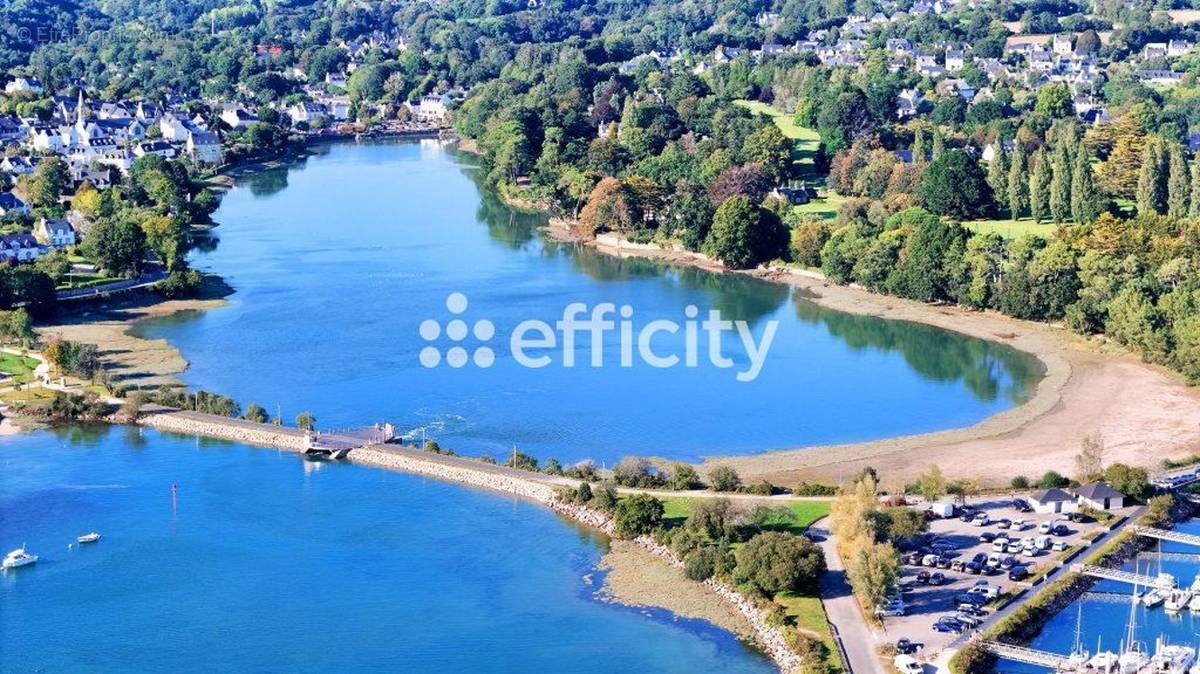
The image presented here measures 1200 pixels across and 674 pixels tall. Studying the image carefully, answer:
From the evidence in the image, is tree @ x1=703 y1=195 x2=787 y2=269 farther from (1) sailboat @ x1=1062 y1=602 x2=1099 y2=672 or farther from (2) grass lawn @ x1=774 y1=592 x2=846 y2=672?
(1) sailboat @ x1=1062 y1=602 x2=1099 y2=672

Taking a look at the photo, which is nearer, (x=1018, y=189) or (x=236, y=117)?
(x=1018, y=189)

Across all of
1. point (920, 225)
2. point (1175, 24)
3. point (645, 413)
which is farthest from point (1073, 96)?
point (645, 413)

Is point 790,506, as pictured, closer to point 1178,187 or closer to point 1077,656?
point 1077,656

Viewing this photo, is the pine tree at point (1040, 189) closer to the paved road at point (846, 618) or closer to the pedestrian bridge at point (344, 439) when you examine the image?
the pedestrian bridge at point (344, 439)

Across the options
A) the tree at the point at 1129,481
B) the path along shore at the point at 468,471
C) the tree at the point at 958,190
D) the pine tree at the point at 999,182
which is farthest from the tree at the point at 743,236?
the tree at the point at 1129,481

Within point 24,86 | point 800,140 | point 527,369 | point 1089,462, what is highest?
point 24,86

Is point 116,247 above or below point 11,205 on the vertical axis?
below

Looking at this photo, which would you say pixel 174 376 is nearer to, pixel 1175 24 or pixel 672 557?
pixel 672 557

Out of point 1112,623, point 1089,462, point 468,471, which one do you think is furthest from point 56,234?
point 1112,623
